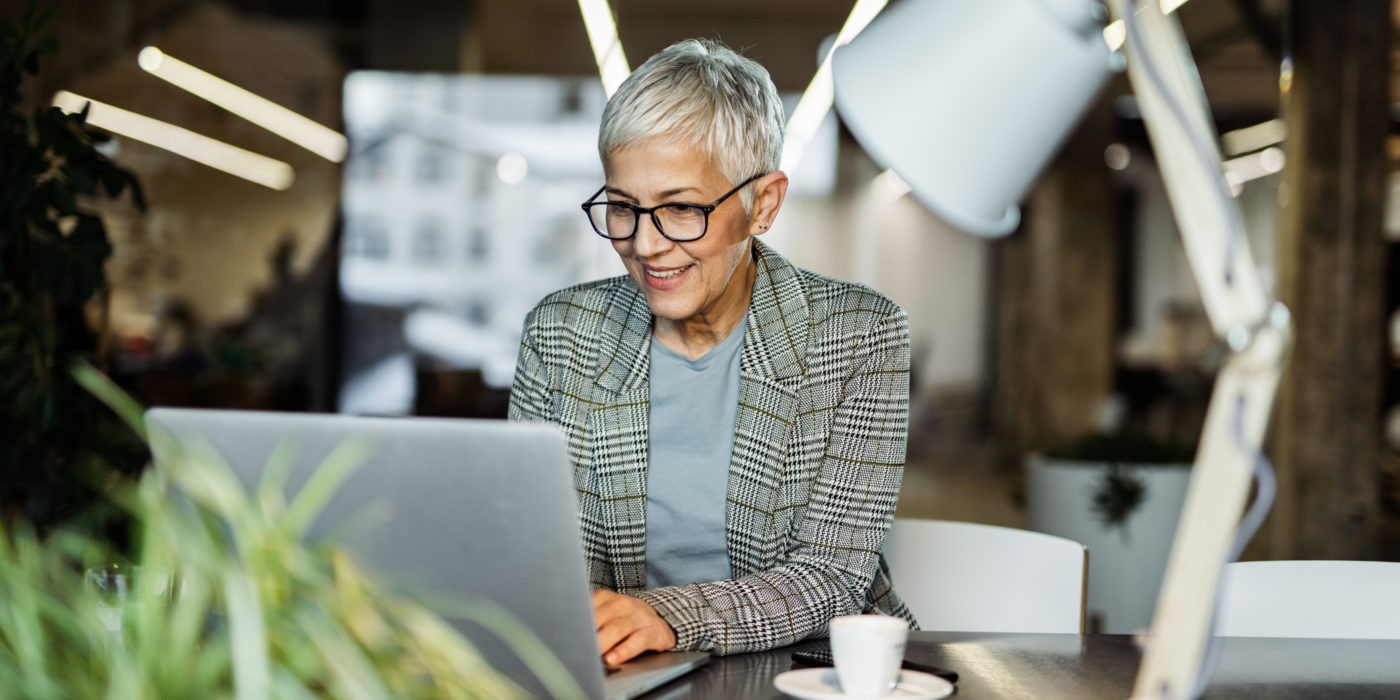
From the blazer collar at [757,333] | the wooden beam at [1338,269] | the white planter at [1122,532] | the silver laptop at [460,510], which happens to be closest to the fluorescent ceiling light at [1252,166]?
the wooden beam at [1338,269]

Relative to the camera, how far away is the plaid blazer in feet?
4.99

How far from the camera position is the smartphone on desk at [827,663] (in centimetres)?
106

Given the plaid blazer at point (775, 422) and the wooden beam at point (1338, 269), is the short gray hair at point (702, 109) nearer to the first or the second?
the plaid blazer at point (775, 422)

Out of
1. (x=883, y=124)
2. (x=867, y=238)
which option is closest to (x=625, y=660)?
(x=883, y=124)

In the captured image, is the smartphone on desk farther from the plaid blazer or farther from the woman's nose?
the woman's nose

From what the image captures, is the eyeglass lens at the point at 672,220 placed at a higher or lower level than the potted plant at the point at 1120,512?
higher

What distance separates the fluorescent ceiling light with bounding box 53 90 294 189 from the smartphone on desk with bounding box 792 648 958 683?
4.01 metres

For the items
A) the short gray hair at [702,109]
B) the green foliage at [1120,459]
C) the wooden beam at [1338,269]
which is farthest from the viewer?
the wooden beam at [1338,269]

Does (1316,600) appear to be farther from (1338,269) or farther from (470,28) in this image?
(470,28)

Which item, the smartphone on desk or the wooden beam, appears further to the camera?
the wooden beam

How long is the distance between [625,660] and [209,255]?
4.41 metres

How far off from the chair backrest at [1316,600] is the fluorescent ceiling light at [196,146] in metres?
4.15

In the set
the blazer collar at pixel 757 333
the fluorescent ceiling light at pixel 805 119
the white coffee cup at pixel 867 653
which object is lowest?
the white coffee cup at pixel 867 653

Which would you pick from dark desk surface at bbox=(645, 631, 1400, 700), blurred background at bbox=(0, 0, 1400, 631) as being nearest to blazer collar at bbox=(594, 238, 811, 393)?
dark desk surface at bbox=(645, 631, 1400, 700)
